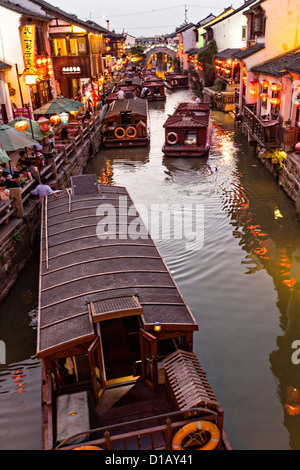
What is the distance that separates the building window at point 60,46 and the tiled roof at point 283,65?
57.0ft

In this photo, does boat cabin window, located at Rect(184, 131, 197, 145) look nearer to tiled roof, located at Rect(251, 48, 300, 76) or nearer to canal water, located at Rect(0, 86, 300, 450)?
canal water, located at Rect(0, 86, 300, 450)

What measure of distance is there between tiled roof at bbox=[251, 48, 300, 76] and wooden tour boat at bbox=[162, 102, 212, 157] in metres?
5.00

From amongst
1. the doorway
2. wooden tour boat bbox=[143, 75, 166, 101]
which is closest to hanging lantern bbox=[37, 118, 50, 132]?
the doorway

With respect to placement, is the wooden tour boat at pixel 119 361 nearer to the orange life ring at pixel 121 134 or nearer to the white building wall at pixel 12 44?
the white building wall at pixel 12 44

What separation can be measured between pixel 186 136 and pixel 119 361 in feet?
73.4

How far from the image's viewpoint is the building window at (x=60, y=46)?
3516 cm

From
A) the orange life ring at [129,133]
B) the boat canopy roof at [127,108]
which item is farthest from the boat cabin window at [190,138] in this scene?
the boat canopy roof at [127,108]

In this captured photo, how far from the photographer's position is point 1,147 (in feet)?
49.5

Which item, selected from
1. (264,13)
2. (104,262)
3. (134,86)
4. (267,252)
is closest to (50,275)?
(104,262)

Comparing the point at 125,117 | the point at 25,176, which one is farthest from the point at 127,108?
the point at 25,176

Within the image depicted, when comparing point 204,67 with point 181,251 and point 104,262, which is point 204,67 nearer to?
point 181,251

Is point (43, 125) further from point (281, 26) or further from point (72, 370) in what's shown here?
point (281, 26)

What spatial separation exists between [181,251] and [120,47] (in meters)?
92.4

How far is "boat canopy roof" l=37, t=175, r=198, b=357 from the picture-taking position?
7.73 m
